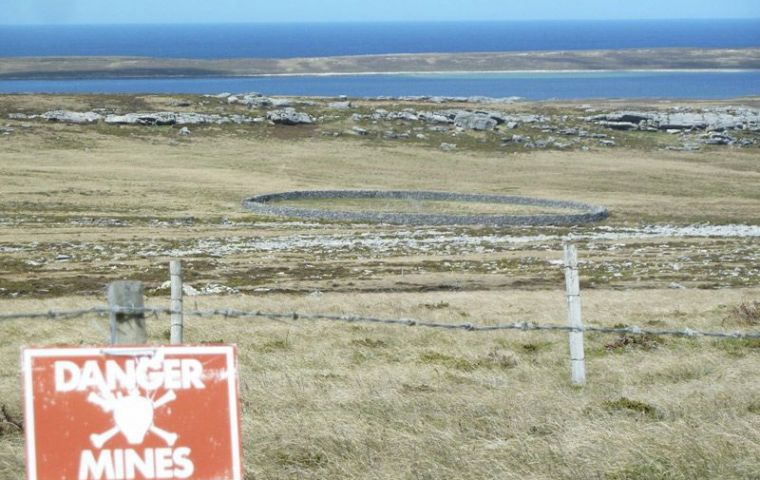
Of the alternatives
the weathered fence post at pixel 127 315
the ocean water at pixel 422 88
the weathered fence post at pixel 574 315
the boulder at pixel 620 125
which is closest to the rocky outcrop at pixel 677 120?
the boulder at pixel 620 125

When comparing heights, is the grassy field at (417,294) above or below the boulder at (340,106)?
below

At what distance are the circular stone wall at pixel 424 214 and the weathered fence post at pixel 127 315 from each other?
159ft

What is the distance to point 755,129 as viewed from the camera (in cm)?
10812

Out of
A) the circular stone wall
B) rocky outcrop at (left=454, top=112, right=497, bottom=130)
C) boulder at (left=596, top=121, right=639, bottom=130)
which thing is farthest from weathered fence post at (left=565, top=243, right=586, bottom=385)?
boulder at (left=596, top=121, right=639, bottom=130)

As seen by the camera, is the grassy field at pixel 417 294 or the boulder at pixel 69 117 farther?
the boulder at pixel 69 117

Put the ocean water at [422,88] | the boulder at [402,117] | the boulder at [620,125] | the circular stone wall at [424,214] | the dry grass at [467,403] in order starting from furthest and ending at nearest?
the ocean water at [422,88] → the boulder at [620,125] → the boulder at [402,117] → the circular stone wall at [424,214] → the dry grass at [467,403]

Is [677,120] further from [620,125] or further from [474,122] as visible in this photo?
[474,122]

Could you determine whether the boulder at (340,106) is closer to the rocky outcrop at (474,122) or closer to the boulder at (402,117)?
the boulder at (402,117)

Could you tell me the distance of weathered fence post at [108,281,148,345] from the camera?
7.87m

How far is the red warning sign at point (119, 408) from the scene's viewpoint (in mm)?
6891

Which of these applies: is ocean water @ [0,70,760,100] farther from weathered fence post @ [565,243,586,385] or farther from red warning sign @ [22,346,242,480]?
red warning sign @ [22,346,242,480]

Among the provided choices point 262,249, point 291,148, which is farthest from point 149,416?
point 291,148

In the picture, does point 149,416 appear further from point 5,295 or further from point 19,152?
point 19,152

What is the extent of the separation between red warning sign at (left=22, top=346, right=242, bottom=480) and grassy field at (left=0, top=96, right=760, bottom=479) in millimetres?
1957
